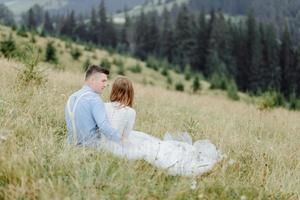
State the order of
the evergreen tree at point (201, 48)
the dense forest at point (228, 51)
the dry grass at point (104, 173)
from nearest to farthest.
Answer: the dry grass at point (104, 173) < the dense forest at point (228, 51) < the evergreen tree at point (201, 48)

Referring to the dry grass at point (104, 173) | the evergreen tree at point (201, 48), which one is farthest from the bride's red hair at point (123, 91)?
the evergreen tree at point (201, 48)

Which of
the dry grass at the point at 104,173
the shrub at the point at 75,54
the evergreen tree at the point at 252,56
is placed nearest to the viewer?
the dry grass at the point at 104,173

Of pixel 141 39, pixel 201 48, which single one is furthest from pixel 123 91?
pixel 141 39

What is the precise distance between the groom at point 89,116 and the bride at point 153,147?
0.18m

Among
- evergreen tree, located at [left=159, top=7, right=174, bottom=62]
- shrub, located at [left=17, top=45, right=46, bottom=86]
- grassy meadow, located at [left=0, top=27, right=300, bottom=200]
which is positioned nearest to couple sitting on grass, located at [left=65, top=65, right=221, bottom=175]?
grassy meadow, located at [left=0, top=27, right=300, bottom=200]

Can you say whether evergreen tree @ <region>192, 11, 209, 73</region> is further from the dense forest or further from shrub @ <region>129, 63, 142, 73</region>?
shrub @ <region>129, 63, 142, 73</region>

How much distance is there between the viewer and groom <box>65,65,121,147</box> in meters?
6.40

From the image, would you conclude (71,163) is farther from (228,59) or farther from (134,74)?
(228,59)

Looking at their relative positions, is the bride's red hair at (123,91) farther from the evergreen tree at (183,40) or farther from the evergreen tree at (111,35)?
the evergreen tree at (111,35)

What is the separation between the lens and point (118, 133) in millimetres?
6445

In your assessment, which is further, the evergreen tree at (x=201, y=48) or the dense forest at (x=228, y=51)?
the evergreen tree at (x=201, y=48)

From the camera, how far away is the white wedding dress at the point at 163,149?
5883mm

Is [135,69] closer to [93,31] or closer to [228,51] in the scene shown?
[228,51]

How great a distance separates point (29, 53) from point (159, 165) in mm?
5544
